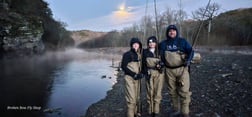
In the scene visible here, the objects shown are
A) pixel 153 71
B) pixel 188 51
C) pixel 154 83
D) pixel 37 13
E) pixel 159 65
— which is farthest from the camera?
pixel 37 13

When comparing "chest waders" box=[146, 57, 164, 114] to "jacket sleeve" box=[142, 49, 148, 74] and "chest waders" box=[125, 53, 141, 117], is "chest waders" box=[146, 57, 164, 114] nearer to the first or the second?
"jacket sleeve" box=[142, 49, 148, 74]

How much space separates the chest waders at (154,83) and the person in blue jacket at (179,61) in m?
0.25

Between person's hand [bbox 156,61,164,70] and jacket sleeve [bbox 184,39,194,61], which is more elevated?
jacket sleeve [bbox 184,39,194,61]

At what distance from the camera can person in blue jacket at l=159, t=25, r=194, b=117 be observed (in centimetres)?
564

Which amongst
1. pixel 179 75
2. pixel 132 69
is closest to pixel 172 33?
pixel 179 75

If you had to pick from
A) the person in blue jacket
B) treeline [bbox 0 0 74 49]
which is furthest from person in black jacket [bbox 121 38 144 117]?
treeline [bbox 0 0 74 49]

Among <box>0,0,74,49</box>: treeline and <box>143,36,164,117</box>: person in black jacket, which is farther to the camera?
<box>0,0,74,49</box>: treeline

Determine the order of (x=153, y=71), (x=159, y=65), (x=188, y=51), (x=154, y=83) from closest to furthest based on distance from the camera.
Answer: (x=188, y=51)
(x=159, y=65)
(x=153, y=71)
(x=154, y=83)

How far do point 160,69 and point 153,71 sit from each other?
0.19 meters

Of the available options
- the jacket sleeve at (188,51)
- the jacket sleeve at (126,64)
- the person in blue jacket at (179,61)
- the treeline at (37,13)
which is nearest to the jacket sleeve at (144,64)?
the jacket sleeve at (126,64)

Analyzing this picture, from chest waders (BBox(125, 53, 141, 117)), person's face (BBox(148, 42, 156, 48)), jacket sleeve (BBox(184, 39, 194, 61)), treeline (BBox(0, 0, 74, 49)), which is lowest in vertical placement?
chest waders (BBox(125, 53, 141, 117))

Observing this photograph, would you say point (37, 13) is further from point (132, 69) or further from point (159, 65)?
point (159, 65)

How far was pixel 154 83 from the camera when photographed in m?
6.00

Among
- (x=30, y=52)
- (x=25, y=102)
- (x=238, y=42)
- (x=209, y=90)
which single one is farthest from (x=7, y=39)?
(x=238, y=42)
